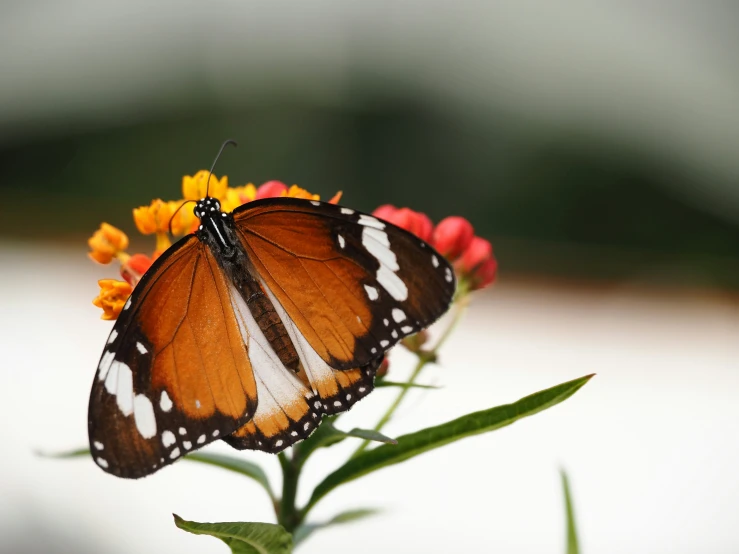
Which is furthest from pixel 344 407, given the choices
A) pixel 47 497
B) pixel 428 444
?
pixel 47 497

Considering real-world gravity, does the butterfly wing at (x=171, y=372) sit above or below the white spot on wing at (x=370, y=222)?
below

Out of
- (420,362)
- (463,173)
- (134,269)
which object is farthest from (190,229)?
(463,173)

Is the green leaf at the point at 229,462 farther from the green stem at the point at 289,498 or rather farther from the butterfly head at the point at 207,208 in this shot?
the butterfly head at the point at 207,208

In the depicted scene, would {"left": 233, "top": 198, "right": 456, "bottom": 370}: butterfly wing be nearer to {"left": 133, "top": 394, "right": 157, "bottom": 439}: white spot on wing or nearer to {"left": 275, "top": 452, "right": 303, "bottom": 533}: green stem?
{"left": 275, "top": 452, "right": 303, "bottom": 533}: green stem

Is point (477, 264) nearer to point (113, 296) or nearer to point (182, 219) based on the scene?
point (182, 219)

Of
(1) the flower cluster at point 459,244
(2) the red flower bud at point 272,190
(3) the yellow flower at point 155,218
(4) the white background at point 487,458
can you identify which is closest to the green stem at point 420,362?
(1) the flower cluster at point 459,244
